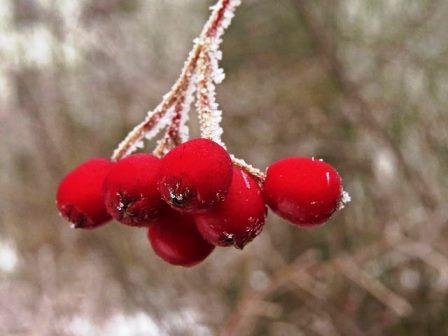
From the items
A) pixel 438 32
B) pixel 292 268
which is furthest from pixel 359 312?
pixel 438 32

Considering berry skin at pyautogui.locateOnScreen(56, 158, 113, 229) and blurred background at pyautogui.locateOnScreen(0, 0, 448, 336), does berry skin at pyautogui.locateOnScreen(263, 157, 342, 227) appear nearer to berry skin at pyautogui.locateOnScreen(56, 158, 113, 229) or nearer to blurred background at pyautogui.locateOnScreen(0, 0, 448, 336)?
berry skin at pyautogui.locateOnScreen(56, 158, 113, 229)

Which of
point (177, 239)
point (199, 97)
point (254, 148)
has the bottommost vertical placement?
point (254, 148)

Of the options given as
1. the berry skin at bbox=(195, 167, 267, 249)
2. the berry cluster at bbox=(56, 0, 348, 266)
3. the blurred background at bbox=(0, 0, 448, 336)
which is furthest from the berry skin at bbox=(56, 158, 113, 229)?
the blurred background at bbox=(0, 0, 448, 336)

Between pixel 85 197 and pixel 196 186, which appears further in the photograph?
pixel 85 197

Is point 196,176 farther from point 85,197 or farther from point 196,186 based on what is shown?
point 85,197

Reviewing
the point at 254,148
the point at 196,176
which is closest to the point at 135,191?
the point at 196,176
